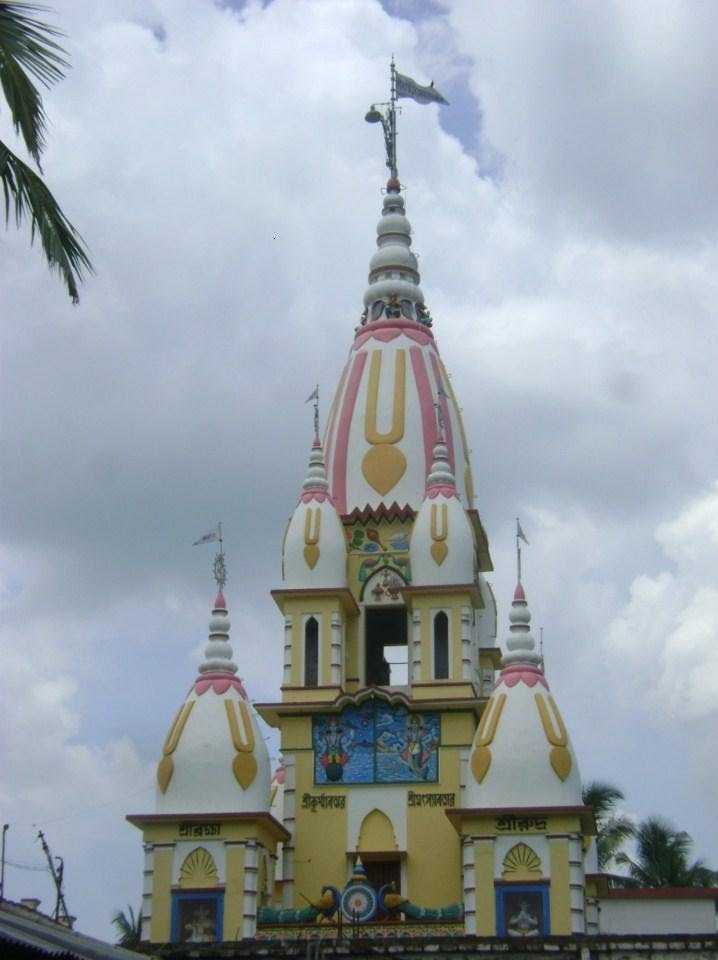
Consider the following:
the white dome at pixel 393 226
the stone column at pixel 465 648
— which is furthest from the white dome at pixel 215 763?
the white dome at pixel 393 226

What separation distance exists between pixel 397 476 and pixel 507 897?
1025 cm

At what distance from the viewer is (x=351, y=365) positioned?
3919 cm

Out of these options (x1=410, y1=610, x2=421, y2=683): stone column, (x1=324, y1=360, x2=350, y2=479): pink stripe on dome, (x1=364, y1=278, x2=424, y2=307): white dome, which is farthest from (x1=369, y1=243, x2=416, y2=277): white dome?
(x1=410, y1=610, x2=421, y2=683): stone column

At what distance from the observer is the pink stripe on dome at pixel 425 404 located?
37.5 meters

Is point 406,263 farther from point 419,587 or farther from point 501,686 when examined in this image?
point 501,686

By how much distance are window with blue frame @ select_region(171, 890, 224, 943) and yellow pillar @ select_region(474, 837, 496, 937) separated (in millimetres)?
4726

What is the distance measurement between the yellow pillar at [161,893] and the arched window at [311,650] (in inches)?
196

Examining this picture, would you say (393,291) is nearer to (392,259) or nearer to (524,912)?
(392,259)

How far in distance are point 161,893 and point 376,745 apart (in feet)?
17.6

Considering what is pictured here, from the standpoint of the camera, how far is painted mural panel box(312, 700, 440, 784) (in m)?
33.9

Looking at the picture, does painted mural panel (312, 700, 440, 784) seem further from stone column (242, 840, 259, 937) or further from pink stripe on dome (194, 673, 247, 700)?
stone column (242, 840, 259, 937)

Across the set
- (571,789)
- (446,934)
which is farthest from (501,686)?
(446,934)

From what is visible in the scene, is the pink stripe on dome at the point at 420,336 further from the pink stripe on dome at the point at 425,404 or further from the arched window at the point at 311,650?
the arched window at the point at 311,650

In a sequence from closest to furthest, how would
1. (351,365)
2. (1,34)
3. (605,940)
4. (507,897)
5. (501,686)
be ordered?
(1,34) < (605,940) < (507,897) < (501,686) < (351,365)
